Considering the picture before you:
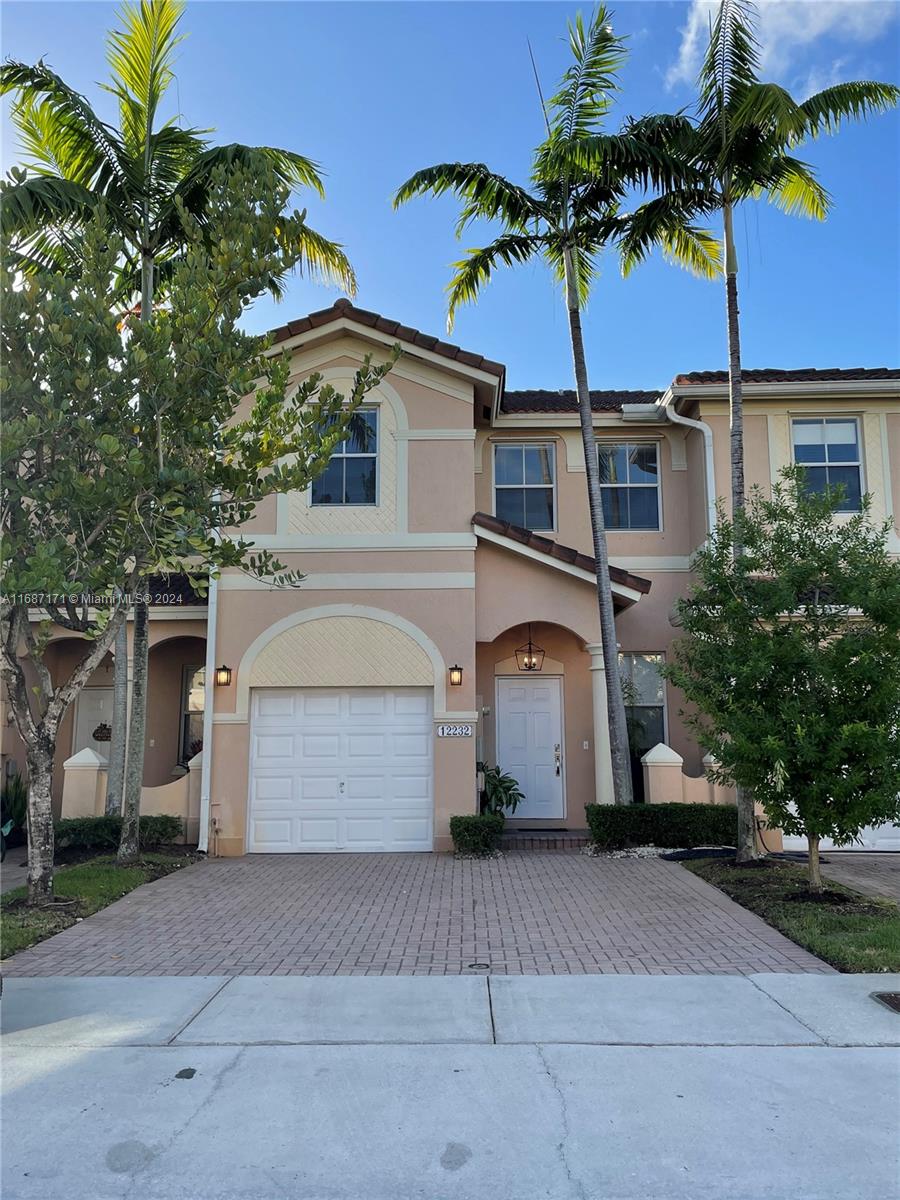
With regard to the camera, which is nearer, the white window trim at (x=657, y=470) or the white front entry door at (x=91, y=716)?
the white window trim at (x=657, y=470)

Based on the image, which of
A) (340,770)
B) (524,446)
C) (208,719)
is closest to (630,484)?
(524,446)

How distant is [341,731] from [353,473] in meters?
3.87

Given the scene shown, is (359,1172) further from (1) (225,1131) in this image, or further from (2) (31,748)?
(2) (31,748)

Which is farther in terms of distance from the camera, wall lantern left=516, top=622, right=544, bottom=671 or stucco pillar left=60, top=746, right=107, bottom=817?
wall lantern left=516, top=622, right=544, bottom=671

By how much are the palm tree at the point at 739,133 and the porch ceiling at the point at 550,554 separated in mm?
2140

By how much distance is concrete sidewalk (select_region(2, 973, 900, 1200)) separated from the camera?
379 centimetres

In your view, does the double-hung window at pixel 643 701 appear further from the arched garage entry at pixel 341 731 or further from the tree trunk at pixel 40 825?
the tree trunk at pixel 40 825

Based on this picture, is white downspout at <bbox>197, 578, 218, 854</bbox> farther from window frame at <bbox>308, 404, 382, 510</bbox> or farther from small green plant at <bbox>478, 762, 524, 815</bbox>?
small green plant at <bbox>478, 762, 524, 815</bbox>

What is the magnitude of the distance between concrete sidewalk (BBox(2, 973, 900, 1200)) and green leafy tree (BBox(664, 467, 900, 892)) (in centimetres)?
206

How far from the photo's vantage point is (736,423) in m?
11.4

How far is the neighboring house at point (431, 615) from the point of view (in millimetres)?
12547

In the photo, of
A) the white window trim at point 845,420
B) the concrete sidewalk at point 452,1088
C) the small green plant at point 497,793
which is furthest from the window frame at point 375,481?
the concrete sidewalk at point 452,1088

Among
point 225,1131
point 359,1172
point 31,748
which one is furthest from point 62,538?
point 359,1172

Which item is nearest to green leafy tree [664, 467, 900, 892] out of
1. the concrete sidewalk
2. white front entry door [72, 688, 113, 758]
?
the concrete sidewalk
